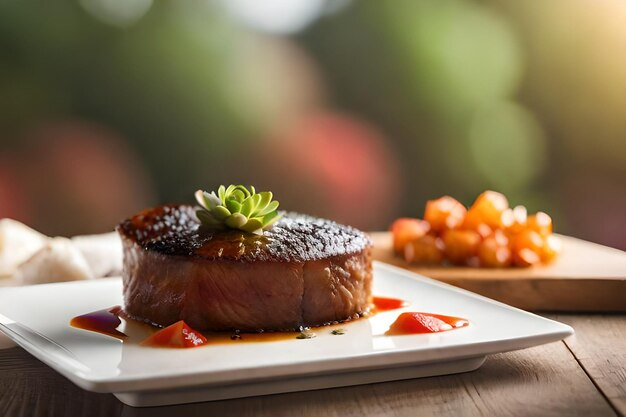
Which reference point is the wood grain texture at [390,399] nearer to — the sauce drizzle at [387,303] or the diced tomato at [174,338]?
the diced tomato at [174,338]

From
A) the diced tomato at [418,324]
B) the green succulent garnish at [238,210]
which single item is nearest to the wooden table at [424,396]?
the diced tomato at [418,324]

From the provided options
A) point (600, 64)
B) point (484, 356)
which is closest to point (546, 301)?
point (484, 356)

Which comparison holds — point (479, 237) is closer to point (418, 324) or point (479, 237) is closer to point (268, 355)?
point (418, 324)

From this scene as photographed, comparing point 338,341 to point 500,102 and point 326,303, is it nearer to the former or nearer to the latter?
point 326,303

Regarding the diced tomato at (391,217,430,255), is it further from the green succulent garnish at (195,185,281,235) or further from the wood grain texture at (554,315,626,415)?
the green succulent garnish at (195,185,281,235)

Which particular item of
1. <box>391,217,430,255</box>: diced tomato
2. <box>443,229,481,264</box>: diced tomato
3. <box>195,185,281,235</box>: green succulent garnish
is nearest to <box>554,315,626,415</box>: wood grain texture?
<box>443,229,481,264</box>: diced tomato

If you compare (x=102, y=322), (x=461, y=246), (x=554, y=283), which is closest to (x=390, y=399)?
(x=102, y=322)
